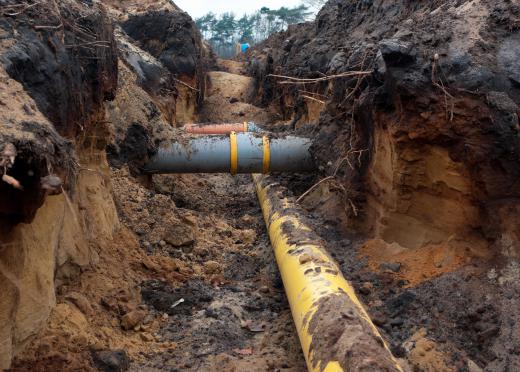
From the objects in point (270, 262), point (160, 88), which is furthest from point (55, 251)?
point (160, 88)

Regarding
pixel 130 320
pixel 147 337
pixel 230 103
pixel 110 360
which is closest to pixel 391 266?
pixel 147 337

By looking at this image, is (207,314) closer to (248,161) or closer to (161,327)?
(161,327)

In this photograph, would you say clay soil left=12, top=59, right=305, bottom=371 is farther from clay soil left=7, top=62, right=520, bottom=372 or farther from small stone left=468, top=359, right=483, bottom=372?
small stone left=468, top=359, right=483, bottom=372

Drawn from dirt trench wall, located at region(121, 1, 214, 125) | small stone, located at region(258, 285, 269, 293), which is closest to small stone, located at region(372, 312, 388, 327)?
small stone, located at region(258, 285, 269, 293)

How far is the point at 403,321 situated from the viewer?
4.50 meters

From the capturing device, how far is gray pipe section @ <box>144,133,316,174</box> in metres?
8.36

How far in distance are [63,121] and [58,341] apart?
189cm

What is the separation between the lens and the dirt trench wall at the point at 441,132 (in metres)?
4.55

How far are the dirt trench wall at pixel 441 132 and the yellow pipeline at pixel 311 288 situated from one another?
0.99 metres

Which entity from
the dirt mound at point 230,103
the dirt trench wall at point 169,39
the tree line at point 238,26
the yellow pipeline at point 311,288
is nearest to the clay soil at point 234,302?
the yellow pipeline at point 311,288

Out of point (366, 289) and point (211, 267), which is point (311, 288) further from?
point (211, 267)

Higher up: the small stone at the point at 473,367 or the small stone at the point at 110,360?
the small stone at the point at 110,360

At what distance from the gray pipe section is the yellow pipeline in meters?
1.61

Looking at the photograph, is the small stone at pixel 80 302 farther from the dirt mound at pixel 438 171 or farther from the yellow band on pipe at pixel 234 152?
the yellow band on pipe at pixel 234 152
